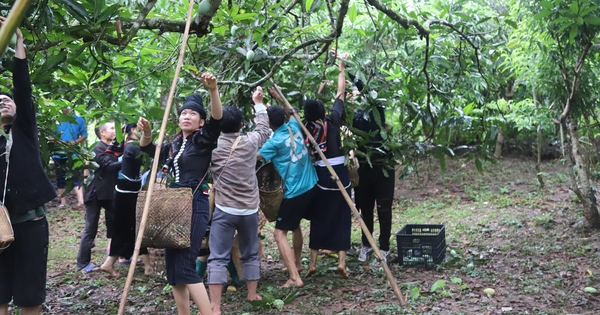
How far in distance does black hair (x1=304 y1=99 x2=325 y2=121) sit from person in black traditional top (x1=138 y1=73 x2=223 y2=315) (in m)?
1.56

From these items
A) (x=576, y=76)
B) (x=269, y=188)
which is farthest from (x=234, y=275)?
(x=576, y=76)

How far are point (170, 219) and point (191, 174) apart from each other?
1.44 ft

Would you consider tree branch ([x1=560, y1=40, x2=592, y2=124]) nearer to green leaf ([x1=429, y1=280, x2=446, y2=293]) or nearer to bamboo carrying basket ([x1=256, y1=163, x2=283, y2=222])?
green leaf ([x1=429, y1=280, x2=446, y2=293])

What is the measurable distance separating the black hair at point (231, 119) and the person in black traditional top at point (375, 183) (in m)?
1.76

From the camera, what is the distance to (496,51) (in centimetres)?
597

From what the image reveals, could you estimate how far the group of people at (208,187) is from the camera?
3.86 metres

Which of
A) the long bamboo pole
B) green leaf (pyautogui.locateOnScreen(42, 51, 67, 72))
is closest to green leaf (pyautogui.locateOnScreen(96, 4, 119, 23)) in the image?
green leaf (pyautogui.locateOnScreen(42, 51, 67, 72))

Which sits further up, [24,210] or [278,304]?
[24,210]

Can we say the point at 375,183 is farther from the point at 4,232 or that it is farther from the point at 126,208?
the point at 4,232

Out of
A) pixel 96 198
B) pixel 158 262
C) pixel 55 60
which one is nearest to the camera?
pixel 55 60

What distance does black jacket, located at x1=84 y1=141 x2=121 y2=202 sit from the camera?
640 cm

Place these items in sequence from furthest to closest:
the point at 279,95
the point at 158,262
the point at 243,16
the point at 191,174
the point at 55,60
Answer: the point at 158,262 → the point at 279,95 → the point at 191,174 → the point at 243,16 → the point at 55,60

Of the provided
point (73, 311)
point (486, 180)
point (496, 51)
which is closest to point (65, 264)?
point (73, 311)

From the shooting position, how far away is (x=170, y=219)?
4.22 m
